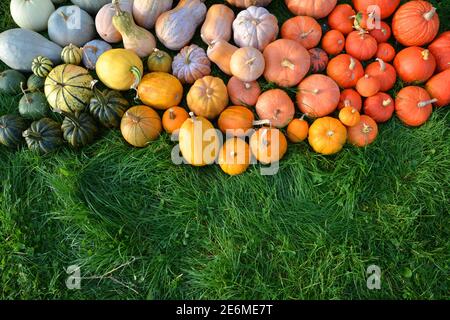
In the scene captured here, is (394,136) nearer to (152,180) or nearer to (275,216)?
(275,216)

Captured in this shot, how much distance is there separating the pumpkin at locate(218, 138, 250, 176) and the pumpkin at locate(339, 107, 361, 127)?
2.89 feet

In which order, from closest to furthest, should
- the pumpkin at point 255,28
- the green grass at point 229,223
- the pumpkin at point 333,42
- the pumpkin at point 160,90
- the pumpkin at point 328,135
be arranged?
the green grass at point 229,223, the pumpkin at point 328,135, the pumpkin at point 160,90, the pumpkin at point 255,28, the pumpkin at point 333,42

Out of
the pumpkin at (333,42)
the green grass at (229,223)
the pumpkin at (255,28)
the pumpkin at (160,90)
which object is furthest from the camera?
the pumpkin at (333,42)

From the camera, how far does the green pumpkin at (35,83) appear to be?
11.8 feet

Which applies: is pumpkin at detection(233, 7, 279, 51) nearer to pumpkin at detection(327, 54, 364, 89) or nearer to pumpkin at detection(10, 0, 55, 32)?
pumpkin at detection(327, 54, 364, 89)

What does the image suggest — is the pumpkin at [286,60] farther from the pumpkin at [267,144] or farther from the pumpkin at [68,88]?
the pumpkin at [68,88]

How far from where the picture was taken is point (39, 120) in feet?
11.4

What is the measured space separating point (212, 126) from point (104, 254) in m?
1.46

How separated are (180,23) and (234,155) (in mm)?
1403

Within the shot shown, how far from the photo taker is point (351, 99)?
3461 mm

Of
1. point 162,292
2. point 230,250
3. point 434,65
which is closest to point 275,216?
point 230,250

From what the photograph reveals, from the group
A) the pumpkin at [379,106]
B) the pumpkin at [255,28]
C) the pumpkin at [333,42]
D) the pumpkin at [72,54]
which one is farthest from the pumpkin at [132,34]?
the pumpkin at [379,106]

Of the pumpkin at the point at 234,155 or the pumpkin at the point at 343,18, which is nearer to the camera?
the pumpkin at the point at 234,155

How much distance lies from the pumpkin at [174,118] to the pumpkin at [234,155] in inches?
17.7
